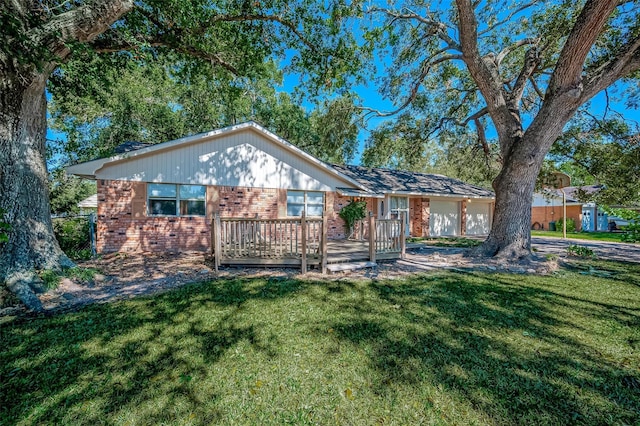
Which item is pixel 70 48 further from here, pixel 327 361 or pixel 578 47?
pixel 578 47

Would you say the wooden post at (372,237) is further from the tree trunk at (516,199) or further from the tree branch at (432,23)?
the tree branch at (432,23)

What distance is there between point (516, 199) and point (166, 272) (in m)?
9.90

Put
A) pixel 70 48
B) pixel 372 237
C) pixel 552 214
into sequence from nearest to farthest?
pixel 70 48 < pixel 372 237 < pixel 552 214

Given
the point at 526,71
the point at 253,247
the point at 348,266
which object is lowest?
the point at 348,266

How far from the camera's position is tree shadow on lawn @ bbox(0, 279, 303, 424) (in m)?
2.36

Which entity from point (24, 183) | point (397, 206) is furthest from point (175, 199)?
point (397, 206)

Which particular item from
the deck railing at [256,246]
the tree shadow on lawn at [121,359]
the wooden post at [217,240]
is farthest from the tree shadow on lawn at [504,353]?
the wooden post at [217,240]

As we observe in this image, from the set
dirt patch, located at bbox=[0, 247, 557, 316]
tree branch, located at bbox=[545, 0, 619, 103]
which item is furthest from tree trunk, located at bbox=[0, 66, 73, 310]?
tree branch, located at bbox=[545, 0, 619, 103]

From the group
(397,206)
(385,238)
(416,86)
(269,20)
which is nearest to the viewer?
(269,20)

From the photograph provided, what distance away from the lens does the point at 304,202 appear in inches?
469

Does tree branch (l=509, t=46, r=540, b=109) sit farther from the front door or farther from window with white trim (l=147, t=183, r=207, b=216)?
window with white trim (l=147, t=183, r=207, b=216)

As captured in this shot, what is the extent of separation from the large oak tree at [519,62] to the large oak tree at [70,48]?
209 centimetres

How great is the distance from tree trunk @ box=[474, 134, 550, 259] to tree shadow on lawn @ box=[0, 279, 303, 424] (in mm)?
7793

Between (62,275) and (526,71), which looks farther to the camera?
(526,71)
